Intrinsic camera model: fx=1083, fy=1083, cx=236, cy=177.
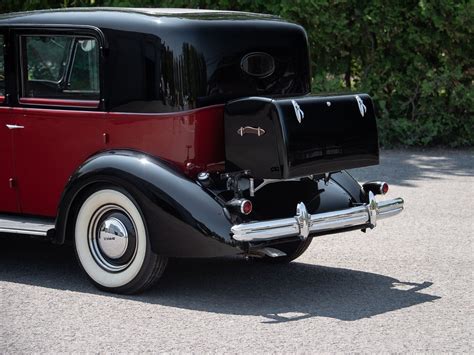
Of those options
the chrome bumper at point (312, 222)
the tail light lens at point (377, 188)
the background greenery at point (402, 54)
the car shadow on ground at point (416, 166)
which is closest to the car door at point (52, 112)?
the chrome bumper at point (312, 222)

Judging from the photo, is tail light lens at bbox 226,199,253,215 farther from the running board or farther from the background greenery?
the background greenery

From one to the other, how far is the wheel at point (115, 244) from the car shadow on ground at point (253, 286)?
0.11 metres

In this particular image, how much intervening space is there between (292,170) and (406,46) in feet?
23.7

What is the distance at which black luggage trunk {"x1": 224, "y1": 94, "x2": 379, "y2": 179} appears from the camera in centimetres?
616

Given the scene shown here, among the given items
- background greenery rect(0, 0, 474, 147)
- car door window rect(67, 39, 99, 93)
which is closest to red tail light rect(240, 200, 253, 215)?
car door window rect(67, 39, 99, 93)

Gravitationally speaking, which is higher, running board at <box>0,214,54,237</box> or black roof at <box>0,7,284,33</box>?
black roof at <box>0,7,284,33</box>

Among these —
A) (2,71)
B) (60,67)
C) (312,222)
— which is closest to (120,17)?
(60,67)

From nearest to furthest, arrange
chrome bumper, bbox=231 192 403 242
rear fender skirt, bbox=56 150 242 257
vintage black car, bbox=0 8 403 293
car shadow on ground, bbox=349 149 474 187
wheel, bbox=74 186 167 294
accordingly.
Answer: chrome bumper, bbox=231 192 403 242 < rear fender skirt, bbox=56 150 242 257 < vintage black car, bbox=0 8 403 293 < wheel, bbox=74 186 167 294 < car shadow on ground, bbox=349 149 474 187

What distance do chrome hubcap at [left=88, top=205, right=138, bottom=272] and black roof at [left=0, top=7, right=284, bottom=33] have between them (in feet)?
3.71

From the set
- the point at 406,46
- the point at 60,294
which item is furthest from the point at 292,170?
the point at 406,46

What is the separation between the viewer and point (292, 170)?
243 inches

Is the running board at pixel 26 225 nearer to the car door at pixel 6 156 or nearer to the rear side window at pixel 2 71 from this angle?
the car door at pixel 6 156

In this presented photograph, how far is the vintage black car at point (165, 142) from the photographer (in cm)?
619

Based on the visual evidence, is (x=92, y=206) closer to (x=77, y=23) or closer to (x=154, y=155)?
(x=154, y=155)
